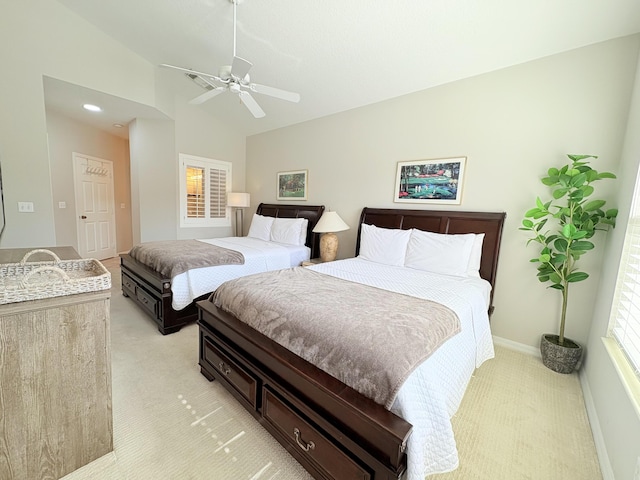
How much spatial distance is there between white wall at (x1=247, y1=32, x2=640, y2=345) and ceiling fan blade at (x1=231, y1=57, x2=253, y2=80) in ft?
6.12

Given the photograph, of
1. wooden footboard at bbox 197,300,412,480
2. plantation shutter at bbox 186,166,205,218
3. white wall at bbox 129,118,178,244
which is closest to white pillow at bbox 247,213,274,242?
plantation shutter at bbox 186,166,205,218

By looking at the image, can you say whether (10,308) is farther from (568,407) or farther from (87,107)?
(87,107)

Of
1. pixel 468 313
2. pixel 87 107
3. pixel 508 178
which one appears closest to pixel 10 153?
pixel 87 107

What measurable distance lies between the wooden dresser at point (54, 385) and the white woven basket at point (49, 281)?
1.2 inches

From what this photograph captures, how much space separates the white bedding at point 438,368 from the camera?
1051mm

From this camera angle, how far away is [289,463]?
139 cm

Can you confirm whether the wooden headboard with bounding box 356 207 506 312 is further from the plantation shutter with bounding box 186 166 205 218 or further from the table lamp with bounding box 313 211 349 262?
the plantation shutter with bounding box 186 166 205 218

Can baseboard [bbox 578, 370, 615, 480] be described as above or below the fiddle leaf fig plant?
below

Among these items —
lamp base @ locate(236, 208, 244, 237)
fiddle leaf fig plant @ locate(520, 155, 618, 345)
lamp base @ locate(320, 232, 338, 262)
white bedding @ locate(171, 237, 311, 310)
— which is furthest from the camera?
lamp base @ locate(236, 208, 244, 237)

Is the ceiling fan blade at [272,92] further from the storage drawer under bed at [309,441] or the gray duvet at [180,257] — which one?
the storage drawer under bed at [309,441]

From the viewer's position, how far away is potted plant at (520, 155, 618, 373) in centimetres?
205

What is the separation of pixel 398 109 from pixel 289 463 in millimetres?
3563

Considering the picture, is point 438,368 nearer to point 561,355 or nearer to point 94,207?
point 561,355

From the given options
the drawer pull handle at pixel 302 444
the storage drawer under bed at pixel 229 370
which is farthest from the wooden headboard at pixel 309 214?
the drawer pull handle at pixel 302 444
